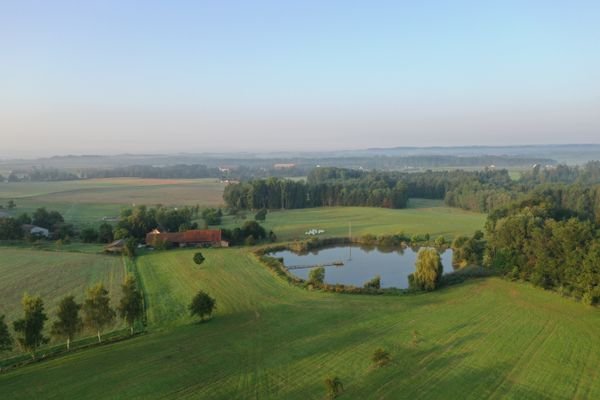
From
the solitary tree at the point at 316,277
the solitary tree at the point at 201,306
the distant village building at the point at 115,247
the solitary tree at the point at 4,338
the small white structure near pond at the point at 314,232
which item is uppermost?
the solitary tree at the point at 4,338

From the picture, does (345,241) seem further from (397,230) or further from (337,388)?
(337,388)

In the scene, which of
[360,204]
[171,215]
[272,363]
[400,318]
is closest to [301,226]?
[171,215]

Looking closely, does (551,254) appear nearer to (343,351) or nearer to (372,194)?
(343,351)

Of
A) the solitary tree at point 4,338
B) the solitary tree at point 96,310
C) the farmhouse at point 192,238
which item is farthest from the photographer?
the farmhouse at point 192,238

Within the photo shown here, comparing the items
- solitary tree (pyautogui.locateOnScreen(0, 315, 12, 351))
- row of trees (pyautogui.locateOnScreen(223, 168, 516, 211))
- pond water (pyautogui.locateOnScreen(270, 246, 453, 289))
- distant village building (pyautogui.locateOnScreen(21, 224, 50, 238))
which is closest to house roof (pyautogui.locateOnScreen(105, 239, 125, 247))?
distant village building (pyautogui.locateOnScreen(21, 224, 50, 238))

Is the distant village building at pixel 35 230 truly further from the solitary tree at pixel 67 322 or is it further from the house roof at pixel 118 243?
the solitary tree at pixel 67 322

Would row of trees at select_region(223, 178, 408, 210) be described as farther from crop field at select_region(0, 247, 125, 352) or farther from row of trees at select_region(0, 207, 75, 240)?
crop field at select_region(0, 247, 125, 352)

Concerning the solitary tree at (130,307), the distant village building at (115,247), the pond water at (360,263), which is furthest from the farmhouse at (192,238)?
the solitary tree at (130,307)

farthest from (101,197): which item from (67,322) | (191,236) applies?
(67,322)
